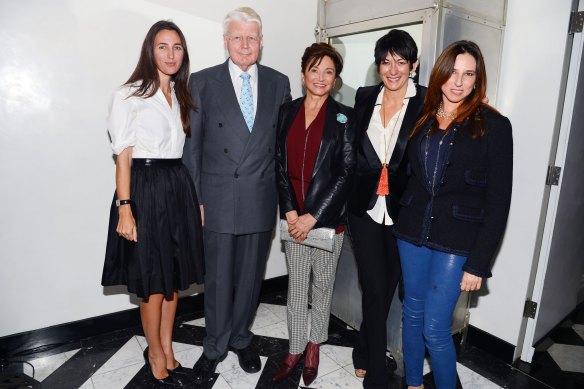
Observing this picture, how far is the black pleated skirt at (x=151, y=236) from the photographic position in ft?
6.00

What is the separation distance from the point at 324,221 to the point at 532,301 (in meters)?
1.43

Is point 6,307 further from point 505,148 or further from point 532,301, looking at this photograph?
point 532,301

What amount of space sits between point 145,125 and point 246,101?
21.0 inches

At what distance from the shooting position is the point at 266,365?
2.29 metres

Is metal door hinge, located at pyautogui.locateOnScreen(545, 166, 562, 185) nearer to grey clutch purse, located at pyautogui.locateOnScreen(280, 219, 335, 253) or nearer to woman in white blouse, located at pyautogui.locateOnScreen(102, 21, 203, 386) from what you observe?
grey clutch purse, located at pyautogui.locateOnScreen(280, 219, 335, 253)

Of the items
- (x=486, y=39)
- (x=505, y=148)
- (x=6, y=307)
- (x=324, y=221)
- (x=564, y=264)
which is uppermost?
(x=486, y=39)

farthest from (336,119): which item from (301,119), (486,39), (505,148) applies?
(486,39)

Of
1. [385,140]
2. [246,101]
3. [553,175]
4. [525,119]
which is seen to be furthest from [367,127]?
[553,175]

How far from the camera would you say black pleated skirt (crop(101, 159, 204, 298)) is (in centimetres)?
183

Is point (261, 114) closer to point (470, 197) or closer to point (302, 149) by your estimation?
point (302, 149)

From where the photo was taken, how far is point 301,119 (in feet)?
6.60

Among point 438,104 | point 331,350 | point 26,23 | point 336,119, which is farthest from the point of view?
point 331,350

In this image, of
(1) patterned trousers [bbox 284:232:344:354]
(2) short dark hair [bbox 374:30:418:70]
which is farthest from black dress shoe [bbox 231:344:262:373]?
(2) short dark hair [bbox 374:30:418:70]

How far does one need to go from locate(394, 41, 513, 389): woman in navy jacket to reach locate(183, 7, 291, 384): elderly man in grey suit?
77 centimetres
